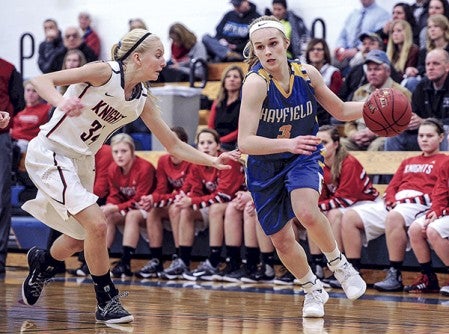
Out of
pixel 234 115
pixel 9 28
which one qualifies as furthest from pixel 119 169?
pixel 9 28

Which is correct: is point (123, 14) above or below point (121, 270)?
above

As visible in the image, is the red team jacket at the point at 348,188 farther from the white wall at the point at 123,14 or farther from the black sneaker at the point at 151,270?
the white wall at the point at 123,14

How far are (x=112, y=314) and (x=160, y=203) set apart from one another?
3.75 meters

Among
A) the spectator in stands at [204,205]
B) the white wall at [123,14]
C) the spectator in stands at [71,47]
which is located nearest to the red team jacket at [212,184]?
the spectator in stands at [204,205]

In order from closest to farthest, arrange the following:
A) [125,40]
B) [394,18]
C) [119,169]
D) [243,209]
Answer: [125,40] < [243,209] < [119,169] < [394,18]

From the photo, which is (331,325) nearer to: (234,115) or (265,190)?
(265,190)

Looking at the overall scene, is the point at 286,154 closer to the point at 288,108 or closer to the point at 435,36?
the point at 288,108

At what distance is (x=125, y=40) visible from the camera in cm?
532

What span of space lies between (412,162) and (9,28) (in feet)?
29.2

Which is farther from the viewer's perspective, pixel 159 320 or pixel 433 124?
pixel 433 124

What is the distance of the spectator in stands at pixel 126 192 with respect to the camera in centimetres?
881

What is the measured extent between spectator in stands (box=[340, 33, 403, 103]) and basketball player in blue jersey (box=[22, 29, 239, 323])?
13.8 ft

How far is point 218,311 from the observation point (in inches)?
225

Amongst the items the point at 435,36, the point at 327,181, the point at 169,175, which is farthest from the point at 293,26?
the point at 327,181
